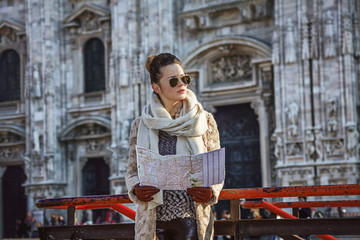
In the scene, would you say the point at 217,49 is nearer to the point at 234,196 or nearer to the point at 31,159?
the point at 31,159

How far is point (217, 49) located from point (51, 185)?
26.4 feet

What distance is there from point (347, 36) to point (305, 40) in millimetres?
1313

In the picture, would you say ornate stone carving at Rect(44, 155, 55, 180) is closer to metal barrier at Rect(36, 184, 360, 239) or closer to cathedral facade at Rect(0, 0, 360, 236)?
cathedral facade at Rect(0, 0, 360, 236)

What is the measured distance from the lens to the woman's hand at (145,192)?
13.4 feet

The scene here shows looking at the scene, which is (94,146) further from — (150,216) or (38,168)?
(150,216)

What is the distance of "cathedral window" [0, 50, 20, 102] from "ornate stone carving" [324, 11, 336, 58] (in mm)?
13285

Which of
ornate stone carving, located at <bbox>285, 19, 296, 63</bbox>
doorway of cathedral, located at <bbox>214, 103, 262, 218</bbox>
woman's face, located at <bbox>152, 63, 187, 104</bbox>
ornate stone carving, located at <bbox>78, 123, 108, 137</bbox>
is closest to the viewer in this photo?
woman's face, located at <bbox>152, 63, 187, 104</bbox>

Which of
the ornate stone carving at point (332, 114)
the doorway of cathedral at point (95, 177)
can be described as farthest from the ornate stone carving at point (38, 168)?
the ornate stone carving at point (332, 114)

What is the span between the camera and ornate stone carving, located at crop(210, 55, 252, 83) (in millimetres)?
22891

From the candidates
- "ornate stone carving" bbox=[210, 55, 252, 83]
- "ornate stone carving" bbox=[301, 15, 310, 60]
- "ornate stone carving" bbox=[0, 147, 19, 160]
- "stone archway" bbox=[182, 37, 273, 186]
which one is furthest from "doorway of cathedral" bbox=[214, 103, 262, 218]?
"ornate stone carving" bbox=[0, 147, 19, 160]

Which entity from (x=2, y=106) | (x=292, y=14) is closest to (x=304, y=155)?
(x=292, y=14)

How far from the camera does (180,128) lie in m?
4.26

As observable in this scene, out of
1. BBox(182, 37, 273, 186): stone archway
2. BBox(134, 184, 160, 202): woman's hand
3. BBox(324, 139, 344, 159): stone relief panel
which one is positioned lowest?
BBox(134, 184, 160, 202): woman's hand

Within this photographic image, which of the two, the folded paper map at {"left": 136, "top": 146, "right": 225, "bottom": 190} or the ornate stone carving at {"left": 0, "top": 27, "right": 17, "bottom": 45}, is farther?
the ornate stone carving at {"left": 0, "top": 27, "right": 17, "bottom": 45}
